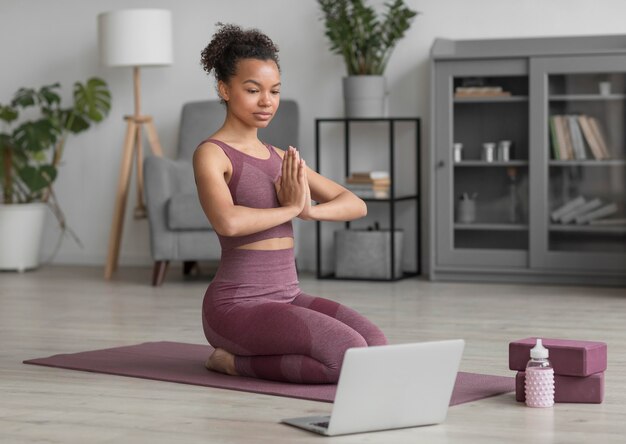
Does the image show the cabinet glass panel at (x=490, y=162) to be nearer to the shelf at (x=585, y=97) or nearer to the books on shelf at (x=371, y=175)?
the shelf at (x=585, y=97)

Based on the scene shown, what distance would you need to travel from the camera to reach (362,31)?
5.88 m

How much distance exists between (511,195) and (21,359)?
9.33 ft

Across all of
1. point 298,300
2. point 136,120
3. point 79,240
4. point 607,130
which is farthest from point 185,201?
point 298,300

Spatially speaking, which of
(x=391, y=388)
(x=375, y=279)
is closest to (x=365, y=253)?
(x=375, y=279)

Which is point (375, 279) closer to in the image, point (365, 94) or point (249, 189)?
point (365, 94)

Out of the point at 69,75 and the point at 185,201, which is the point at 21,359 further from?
the point at 69,75

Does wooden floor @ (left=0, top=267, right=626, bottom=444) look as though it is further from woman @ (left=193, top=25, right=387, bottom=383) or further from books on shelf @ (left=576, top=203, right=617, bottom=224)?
books on shelf @ (left=576, top=203, right=617, bottom=224)

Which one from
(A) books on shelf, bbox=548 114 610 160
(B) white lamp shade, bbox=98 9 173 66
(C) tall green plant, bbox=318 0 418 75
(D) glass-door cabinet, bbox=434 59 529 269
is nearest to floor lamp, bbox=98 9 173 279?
(B) white lamp shade, bbox=98 9 173 66

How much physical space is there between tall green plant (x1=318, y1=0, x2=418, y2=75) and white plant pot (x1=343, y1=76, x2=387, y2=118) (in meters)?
0.08

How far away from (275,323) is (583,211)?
2899 millimetres

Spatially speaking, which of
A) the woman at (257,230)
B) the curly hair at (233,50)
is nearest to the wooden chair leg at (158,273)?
the woman at (257,230)

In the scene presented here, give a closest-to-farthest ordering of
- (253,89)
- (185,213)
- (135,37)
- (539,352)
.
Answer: (539,352), (253,89), (185,213), (135,37)

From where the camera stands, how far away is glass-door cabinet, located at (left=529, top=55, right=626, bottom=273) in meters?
5.44

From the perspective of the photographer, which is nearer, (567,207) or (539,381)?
(539,381)
